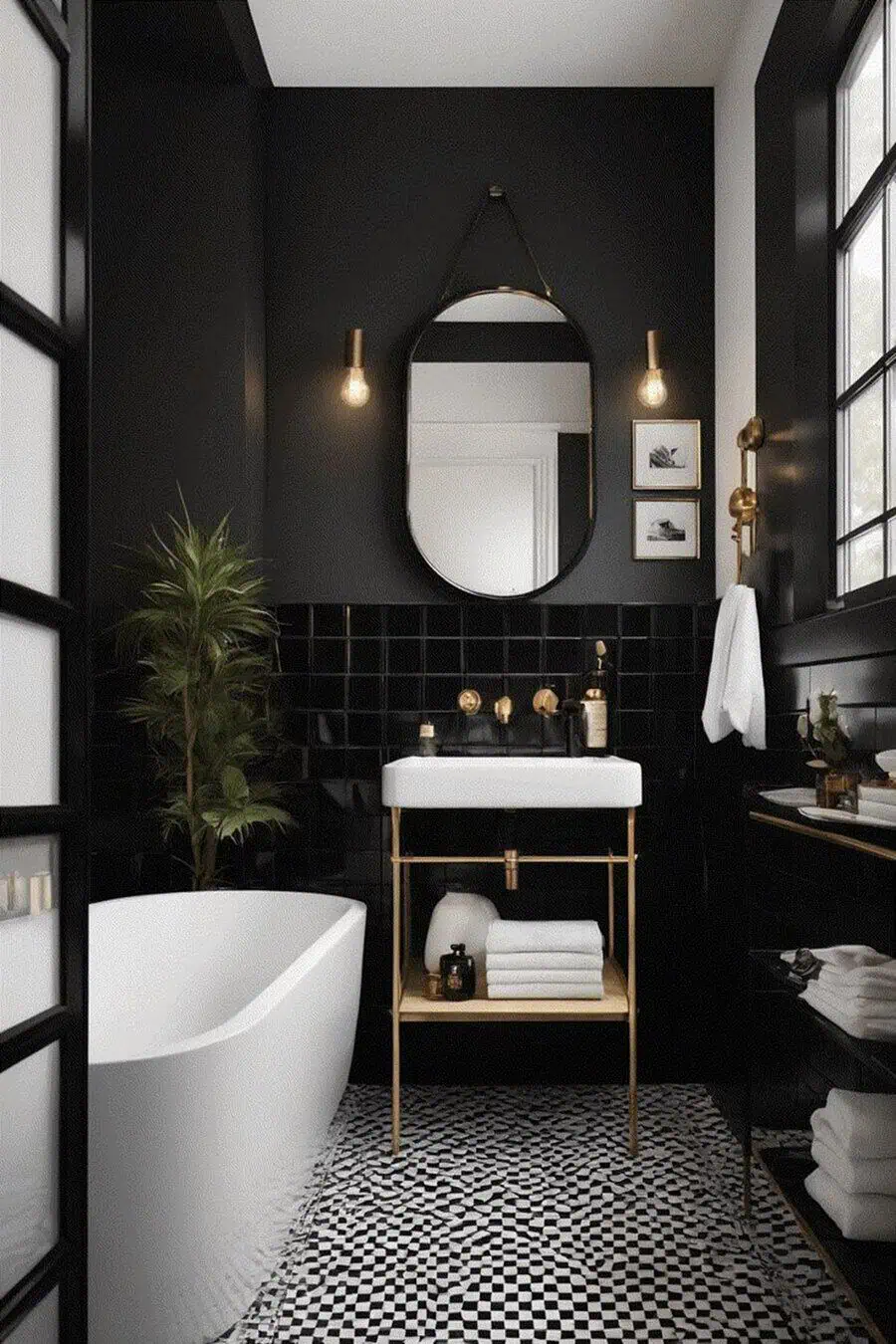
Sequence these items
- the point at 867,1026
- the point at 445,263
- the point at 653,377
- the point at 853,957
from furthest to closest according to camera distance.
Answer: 1. the point at 445,263
2. the point at 653,377
3. the point at 853,957
4. the point at 867,1026

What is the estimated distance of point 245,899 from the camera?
3.12m

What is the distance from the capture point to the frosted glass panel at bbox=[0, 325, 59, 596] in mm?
1230

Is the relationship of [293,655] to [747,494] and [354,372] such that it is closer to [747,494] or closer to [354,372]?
[354,372]

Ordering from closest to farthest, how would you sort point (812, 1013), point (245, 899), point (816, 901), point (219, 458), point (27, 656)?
point (27, 656) → point (812, 1013) → point (816, 901) → point (245, 899) → point (219, 458)

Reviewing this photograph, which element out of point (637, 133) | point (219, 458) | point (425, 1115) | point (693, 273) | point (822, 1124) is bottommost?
point (425, 1115)

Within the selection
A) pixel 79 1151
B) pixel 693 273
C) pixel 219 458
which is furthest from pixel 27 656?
pixel 693 273

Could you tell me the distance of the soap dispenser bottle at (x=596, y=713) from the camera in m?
3.28

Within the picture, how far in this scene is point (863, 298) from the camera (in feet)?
8.00

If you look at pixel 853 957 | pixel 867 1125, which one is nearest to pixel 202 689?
pixel 853 957

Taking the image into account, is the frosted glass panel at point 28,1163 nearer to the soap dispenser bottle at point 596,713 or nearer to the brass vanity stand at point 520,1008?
the brass vanity stand at point 520,1008

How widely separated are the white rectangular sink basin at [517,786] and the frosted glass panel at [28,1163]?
1539 millimetres

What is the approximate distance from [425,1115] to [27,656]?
2.30 metres

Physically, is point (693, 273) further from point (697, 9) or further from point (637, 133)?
point (697, 9)

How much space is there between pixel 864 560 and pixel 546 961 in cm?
129
